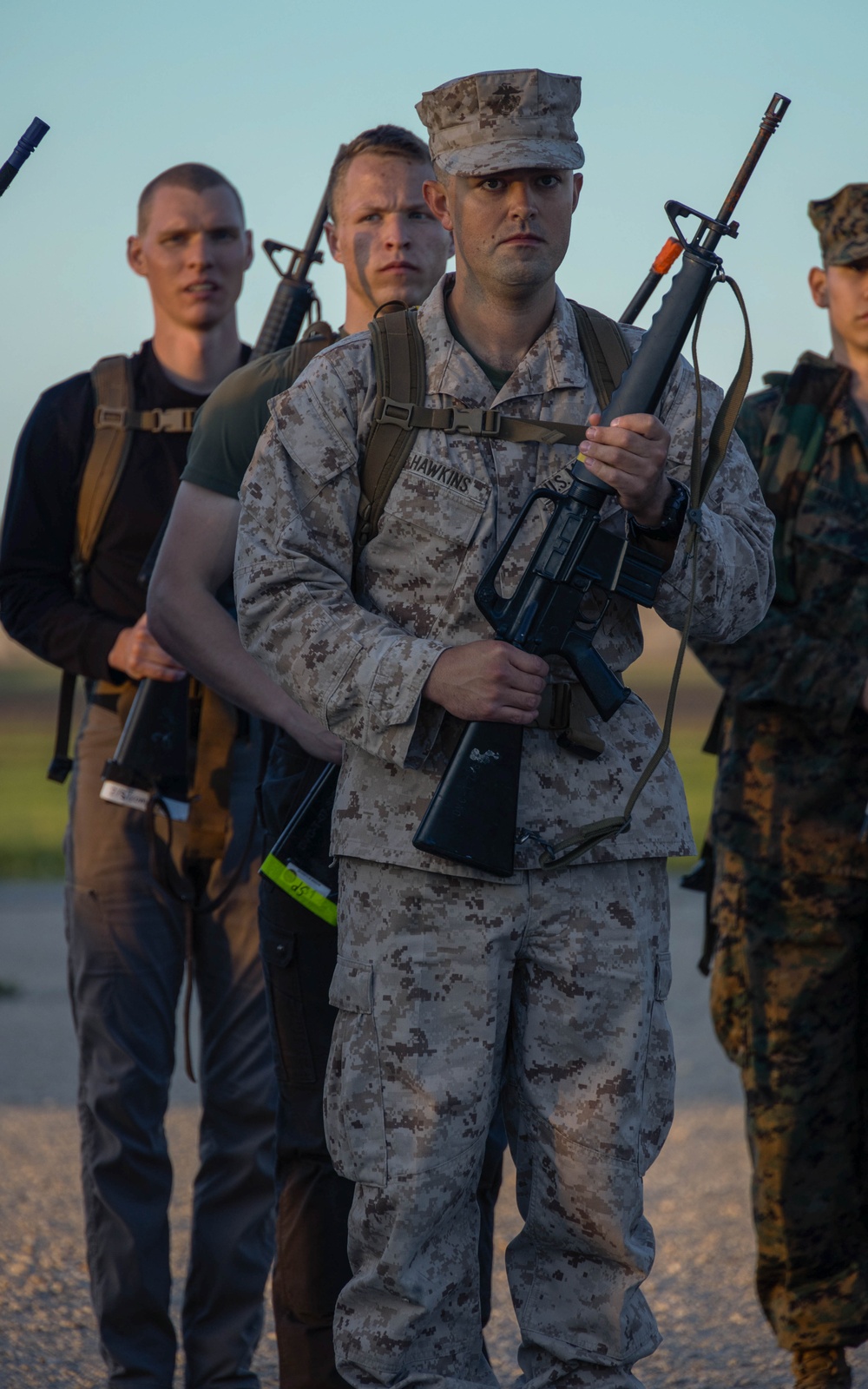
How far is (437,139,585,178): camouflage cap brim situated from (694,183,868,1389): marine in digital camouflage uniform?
1.34 meters

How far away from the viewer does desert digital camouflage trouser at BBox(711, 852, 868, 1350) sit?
3.61 m

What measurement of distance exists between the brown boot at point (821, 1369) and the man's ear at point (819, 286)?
2322 mm

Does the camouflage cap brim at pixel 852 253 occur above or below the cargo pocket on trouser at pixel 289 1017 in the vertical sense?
above

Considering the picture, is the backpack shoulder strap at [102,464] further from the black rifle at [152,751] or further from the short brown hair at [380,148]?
the short brown hair at [380,148]

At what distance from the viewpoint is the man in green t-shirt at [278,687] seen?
2986 millimetres

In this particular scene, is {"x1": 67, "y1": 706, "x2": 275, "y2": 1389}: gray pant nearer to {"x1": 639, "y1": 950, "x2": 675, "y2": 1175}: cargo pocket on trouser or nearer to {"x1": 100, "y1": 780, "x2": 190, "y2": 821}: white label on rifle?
{"x1": 100, "y1": 780, "x2": 190, "y2": 821}: white label on rifle

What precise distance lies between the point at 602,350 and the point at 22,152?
1178 mm

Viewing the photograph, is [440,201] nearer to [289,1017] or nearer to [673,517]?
[673,517]

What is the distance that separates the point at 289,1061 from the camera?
3008 millimetres

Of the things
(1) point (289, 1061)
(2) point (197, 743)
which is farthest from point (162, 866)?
(1) point (289, 1061)

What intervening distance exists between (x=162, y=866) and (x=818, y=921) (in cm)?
144

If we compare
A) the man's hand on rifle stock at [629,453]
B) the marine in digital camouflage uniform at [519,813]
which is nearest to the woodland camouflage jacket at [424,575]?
the marine in digital camouflage uniform at [519,813]

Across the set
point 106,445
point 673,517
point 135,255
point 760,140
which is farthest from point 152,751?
point 760,140

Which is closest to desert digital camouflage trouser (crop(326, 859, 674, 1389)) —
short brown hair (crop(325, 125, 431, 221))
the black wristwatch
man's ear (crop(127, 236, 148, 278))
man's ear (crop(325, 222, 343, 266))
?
the black wristwatch
